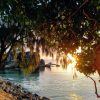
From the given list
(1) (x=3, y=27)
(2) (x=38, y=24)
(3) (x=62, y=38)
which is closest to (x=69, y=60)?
(3) (x=62, y=38)

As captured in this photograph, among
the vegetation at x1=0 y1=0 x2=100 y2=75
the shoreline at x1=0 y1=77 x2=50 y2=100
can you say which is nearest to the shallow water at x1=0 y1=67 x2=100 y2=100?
the vegetation at x1=0 y1=0 x2=100 y2=75

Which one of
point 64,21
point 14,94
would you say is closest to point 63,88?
point 14,94

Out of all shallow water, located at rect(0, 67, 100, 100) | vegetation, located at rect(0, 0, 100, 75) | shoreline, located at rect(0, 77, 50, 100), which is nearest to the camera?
vegetation, located at rect(0, 0, 100, 75)

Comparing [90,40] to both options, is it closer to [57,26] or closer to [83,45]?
[83,45]

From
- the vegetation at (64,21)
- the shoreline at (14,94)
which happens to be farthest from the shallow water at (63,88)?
the shoreline at (14,94)

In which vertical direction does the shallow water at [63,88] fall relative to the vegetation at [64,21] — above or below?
below

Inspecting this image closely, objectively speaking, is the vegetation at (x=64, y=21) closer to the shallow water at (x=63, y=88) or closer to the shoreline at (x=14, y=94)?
the shallow water at (x=63, y=88)

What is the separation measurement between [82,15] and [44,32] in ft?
4.94

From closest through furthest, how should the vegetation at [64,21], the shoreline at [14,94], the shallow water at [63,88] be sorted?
the vegetation at [64,21], the shoreline at [14,94], the shallow water at [63,88]

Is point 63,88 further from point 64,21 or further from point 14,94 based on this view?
point 64,21

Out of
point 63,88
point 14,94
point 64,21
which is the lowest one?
point 63,88

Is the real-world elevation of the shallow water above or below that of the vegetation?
below

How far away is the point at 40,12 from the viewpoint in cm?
945

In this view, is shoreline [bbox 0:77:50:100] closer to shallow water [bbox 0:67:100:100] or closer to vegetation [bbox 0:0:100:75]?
shallow water [bbox 0:67:100:100]
